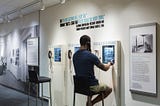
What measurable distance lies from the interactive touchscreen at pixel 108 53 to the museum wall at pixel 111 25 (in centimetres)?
18

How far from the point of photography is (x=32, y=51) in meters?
7.34

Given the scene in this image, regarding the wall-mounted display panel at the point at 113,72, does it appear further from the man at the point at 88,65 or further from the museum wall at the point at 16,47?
the museum wall at the point at 16,47

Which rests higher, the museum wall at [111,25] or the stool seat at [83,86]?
the museum wall at [111,25]

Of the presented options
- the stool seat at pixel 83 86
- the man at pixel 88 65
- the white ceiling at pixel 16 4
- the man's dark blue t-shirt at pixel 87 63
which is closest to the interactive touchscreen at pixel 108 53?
the man at pixel 88 65

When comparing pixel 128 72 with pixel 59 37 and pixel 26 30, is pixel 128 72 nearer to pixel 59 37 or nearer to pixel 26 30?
pixel 59 37

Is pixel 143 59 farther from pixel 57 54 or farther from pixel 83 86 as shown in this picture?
pixel 57 54

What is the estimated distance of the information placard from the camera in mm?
7161

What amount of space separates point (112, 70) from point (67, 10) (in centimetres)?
214

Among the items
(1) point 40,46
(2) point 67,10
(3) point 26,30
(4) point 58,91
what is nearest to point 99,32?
(2) point 67,10

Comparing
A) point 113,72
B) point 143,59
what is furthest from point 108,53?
point 143,59

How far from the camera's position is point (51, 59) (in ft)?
18.8

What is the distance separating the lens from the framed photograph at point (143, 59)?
146 inches

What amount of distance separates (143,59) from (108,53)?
73 cm

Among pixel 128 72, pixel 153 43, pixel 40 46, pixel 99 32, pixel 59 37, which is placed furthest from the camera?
pixel 40 46
